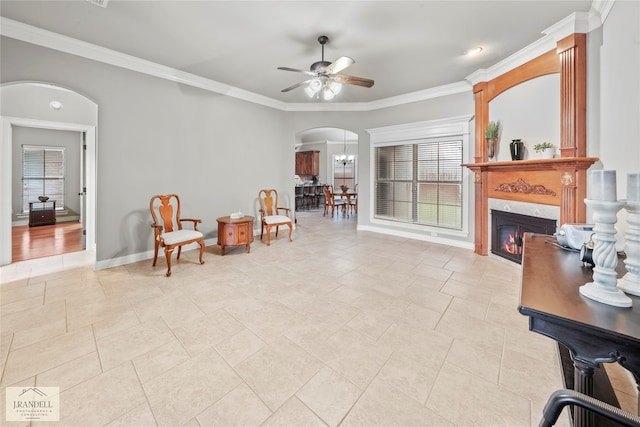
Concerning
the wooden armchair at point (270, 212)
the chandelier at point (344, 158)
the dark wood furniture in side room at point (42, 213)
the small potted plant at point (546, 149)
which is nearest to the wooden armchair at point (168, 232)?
the wooden armchair at point (270, 212)

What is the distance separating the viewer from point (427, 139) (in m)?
5.34

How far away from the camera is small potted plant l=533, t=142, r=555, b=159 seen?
333 cm

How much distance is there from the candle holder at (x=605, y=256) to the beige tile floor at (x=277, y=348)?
32.9 inches

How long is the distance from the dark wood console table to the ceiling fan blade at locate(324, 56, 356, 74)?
2651 mm

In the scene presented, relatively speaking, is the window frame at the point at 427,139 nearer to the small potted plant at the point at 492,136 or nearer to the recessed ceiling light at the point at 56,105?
the small potted plant at the point at 492,136

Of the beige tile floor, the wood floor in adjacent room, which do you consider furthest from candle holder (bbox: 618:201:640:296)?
the wood floor in adjacent room

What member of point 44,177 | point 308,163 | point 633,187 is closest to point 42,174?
point 44,177

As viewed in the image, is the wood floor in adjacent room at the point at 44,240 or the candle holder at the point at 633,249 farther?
the wood floor in adjacent room at the point at 44,240

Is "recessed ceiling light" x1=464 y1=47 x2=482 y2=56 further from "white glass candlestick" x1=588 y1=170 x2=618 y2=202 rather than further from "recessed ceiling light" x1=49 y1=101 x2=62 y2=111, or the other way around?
"recessed ceiling light" x1=49 y1=101 x2=62 y2=111

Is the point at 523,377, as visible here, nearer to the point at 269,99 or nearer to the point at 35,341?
the point at 35,341

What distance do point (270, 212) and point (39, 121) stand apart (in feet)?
12.6

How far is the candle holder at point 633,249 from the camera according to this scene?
3.35 ft

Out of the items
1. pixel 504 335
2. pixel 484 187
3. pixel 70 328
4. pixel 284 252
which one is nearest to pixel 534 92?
pixel 484 187

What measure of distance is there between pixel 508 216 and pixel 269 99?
4.92 m
